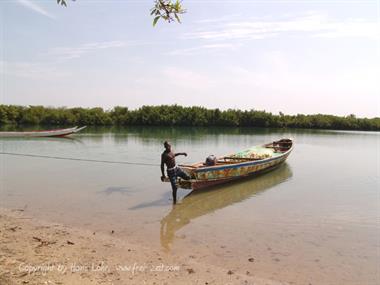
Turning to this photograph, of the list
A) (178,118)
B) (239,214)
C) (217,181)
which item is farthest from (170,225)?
(178,118)

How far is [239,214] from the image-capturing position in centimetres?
873

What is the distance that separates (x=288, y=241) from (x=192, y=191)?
15.2 ft

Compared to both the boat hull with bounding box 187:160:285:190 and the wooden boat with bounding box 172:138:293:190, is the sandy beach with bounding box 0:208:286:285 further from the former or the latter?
the boat hull with bounding box 187:160:285:190

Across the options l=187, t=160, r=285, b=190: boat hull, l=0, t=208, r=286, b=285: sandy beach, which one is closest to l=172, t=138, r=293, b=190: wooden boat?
l=187, t=160, r=285, b=190: boat hull

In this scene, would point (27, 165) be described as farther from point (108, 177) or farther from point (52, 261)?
point (52, 261)

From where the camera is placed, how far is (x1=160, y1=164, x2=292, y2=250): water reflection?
24.4ft

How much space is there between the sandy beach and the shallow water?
0.42m

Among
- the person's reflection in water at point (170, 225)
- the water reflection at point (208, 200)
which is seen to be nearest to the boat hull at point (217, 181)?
the water reflection at point (208, 200)

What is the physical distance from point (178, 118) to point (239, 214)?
62005 mm

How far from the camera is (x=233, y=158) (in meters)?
13.8

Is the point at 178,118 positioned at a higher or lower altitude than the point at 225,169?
higher

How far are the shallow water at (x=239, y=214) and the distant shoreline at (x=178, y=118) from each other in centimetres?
5419

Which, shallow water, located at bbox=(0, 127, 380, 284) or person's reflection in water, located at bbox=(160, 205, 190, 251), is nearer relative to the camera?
shallow water, located at bbox=(0, 127, 380, 284)

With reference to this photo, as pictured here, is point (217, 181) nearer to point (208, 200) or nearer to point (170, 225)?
point (208, 200)
